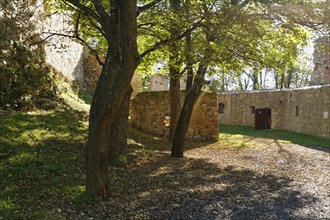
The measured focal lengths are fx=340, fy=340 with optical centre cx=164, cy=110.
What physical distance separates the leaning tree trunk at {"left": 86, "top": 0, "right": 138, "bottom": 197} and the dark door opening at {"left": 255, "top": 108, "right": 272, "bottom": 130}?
70.1 ft

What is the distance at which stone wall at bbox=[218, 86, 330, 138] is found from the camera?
60.1 feet

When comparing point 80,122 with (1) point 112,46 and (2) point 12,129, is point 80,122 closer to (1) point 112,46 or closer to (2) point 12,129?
(2) point 12,129

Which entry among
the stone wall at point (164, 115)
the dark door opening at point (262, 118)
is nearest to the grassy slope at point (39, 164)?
the stone wall at point (164, 115)

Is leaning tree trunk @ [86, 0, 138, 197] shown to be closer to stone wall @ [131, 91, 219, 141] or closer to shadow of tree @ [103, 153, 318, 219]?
shadow of tree @ [103, 153, 318, 219]

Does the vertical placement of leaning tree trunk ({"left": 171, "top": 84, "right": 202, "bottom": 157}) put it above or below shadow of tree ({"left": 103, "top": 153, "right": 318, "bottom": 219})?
above

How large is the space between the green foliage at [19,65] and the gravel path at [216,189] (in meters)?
3.51

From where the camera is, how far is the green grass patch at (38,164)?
4812 mm

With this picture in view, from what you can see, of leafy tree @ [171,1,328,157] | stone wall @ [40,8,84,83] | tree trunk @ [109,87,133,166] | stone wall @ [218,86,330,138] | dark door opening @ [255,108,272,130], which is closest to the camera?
leafy tree @ [171,1,328,157]

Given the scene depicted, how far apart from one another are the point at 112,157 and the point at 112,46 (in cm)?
362

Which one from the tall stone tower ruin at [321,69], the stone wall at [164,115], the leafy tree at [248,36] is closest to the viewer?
the leafy tree at [248,36]

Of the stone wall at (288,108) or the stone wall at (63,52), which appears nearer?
the stone wall at (63,52)

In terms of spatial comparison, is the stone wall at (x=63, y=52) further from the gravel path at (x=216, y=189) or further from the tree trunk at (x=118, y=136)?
the gravel path at (x=216, y=189)

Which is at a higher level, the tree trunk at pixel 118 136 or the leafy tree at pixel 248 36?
the leafy tree at pixel 248 36

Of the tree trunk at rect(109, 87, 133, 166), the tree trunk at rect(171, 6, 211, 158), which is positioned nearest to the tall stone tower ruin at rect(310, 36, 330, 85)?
the tree trunk at rect(171, 6, 211, 158)
